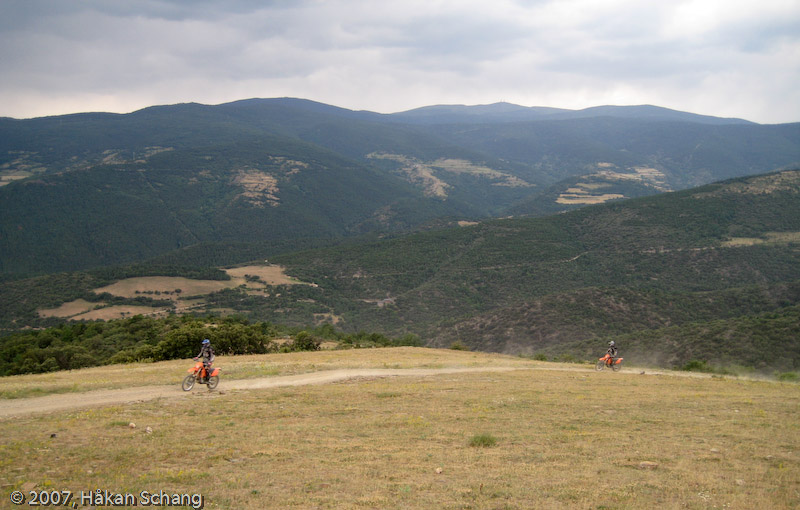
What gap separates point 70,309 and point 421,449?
8586 cm

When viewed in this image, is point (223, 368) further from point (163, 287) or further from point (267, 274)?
point (267, 274)

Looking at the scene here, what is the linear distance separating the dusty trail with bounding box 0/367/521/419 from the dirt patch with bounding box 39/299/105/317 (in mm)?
71487

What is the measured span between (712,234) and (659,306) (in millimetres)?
49421

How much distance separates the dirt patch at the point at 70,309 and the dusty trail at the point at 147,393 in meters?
71.5

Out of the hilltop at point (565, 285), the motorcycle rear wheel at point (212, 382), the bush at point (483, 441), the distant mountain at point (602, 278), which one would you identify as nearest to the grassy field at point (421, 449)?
the bush at point (483, 441)

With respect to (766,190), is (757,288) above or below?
below

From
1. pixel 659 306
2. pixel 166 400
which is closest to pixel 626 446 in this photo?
pixel 166 400

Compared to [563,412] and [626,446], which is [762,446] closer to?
[626,446]

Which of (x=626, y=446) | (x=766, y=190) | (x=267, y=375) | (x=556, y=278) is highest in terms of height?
(x=766, y=190)

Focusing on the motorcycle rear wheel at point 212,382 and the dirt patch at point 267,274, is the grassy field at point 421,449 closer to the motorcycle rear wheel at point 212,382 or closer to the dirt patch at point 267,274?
the motorcycle rear wheel at point 212,382

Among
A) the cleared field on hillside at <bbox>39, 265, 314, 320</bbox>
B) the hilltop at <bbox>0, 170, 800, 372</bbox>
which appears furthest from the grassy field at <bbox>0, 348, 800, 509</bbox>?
the cleared field on hillside at <bbox>39, 265, 314, 320</bbox>

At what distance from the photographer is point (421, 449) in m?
11.6

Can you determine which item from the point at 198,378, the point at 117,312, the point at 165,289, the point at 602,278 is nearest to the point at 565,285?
the point at 602,278

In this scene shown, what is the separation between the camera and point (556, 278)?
324 feet
